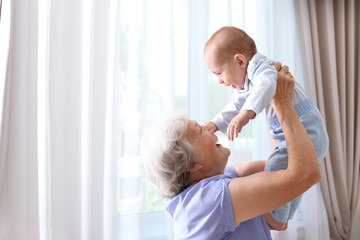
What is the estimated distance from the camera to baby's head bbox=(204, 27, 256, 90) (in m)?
1.34

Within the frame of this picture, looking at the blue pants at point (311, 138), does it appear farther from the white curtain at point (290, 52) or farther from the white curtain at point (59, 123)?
the white curtain at point (290, 52)

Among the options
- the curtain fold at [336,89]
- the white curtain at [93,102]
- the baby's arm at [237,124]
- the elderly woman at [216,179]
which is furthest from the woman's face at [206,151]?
the curtain fold at [336,89]

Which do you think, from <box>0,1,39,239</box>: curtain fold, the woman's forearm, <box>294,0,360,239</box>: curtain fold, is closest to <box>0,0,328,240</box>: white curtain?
<box>0,1,39,239</box>: curtain fold

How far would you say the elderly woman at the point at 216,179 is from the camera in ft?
3.41

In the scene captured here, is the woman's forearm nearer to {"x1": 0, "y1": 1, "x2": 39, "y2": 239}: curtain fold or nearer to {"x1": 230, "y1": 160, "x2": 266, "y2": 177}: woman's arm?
{"x1": 230, "y1": 160, "x2": 266, "y2": 177}: woman's arm

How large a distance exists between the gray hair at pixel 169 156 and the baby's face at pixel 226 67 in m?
0.31

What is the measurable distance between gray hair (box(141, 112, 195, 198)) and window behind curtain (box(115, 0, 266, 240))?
3.34ft

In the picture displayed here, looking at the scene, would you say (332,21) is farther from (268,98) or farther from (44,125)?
(44,125)

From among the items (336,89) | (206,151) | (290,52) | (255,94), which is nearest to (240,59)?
(255,94)

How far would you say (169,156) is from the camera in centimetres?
114

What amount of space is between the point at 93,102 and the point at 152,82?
449 millimetres

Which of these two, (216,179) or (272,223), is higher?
(216,179)

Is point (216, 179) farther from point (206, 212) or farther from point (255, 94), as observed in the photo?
point (255, 94)

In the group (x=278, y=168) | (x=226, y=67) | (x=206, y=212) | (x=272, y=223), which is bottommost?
(x=272, y=223)
